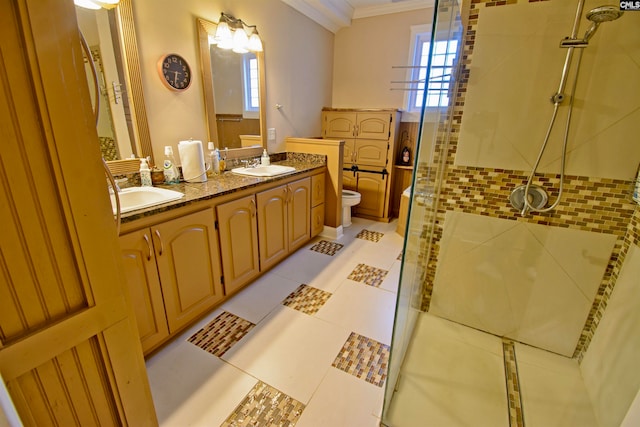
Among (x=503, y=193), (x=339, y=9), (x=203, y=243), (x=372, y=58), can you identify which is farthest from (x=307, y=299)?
(x=339, y=9)

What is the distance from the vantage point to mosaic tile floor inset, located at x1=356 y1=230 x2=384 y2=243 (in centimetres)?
320

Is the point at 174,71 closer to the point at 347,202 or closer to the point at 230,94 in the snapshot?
the point at 230,94

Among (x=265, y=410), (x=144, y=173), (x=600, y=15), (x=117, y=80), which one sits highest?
(x=600, y=15)

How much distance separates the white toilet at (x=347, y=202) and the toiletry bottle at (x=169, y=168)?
1874 millimetres

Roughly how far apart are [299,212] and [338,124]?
153 centimetres

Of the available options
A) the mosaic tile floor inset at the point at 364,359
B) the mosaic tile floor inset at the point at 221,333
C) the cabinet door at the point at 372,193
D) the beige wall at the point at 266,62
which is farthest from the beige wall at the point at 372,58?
the mosaic tile floor inset at the point at 221,333

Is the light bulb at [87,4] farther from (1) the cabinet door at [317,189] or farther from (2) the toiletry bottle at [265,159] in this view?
(1) the cabinet door at [317,189]

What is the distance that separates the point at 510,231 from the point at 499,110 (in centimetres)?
66

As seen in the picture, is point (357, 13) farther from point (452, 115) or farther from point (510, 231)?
point (510, 231)

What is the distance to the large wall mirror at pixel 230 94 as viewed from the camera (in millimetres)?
2195

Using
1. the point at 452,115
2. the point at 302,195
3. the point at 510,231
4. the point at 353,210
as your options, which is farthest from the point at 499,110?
the point at 353,210

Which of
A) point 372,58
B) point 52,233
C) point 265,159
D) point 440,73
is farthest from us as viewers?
point 372,58

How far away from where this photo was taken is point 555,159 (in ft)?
4.67

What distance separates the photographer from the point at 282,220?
2480mm
